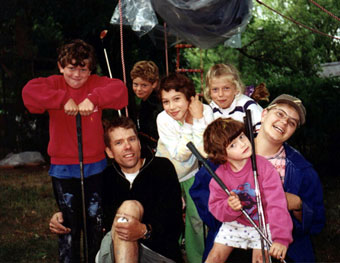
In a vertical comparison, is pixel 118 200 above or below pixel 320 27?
below

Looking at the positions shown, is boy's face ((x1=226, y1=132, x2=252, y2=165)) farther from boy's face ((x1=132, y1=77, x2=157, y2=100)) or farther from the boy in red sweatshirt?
boy's face ((x1=132, y1=77, x2=157, y2=100))

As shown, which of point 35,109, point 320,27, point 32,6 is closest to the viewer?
point 35,109

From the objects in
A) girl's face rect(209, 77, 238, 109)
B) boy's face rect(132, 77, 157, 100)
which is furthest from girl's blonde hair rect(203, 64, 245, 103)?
boy's face rect(132, 77, 157, 100)

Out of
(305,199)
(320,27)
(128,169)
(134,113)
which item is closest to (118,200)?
(128,169)

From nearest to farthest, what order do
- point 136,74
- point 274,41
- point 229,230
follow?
point 229,230, point 136,74, point 274,41

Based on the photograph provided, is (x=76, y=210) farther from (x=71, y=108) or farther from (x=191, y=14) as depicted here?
(x=191, y=14)

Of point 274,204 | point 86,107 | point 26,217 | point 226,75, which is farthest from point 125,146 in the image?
point 26,217

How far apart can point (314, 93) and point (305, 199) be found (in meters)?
5.40

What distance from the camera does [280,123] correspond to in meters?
2.83

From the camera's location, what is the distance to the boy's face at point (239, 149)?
2682mm

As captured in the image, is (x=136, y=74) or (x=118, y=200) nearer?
(x=118, y=200)

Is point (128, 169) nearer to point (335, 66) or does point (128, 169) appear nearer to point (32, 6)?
point (32, 6)

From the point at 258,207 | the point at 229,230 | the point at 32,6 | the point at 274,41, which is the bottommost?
the point at 229,230

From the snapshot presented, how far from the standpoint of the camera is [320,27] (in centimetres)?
1394
